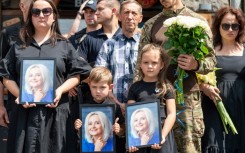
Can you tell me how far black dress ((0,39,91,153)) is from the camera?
5.70 m

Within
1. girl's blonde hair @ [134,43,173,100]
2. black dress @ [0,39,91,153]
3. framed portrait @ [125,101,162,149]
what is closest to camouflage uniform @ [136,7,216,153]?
girl's blonde hair @ [134,43,173,100]

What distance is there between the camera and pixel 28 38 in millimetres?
5902

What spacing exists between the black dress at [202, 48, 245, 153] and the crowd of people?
4 centimetres

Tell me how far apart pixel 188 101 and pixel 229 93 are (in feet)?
2.63

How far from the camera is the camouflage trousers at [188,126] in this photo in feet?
19.7

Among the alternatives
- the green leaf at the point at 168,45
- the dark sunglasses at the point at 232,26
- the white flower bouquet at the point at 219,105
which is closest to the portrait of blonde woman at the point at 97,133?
the green leaf at the point at 168,45

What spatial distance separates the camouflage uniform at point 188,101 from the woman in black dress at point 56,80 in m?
0.80

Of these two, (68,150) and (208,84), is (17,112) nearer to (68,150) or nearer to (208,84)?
(68,150)

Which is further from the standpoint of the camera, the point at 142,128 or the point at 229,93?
the point at 229,93

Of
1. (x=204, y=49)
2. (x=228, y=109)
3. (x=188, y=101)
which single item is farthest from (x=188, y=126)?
(x=228, y=109)

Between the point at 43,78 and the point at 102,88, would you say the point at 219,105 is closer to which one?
the point at 102,88

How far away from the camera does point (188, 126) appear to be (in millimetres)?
6020

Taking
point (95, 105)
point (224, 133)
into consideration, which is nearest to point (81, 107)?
point (95, 105)

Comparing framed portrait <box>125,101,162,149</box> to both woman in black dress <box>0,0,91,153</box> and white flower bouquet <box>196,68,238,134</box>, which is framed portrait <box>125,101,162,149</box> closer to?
woman in black dress <box>0,0,91,153</box>
